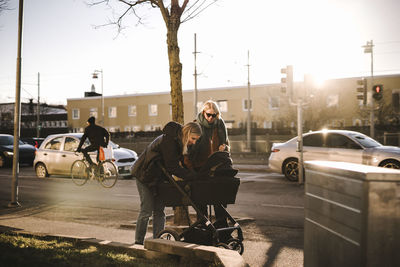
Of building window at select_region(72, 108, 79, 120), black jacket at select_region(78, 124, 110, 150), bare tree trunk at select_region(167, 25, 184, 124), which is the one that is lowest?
black jacket at select_region(78, 124, 110, 150)

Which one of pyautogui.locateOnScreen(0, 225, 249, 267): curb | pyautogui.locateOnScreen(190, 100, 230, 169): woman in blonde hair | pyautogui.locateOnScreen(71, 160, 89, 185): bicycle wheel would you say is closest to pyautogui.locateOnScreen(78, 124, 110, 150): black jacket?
pyautogui.locateOnScreen(71, 160, 89, 185): bicycle wheel

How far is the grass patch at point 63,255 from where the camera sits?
4.18 metres

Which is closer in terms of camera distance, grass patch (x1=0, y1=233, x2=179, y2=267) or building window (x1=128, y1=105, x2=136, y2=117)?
grass patch (x1=0, y1=233, x2=179, y2=267)

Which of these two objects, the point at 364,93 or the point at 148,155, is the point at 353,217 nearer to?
the point at 148,155

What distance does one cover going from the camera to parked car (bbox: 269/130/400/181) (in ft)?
39.1

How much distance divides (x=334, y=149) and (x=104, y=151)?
7.37 meters

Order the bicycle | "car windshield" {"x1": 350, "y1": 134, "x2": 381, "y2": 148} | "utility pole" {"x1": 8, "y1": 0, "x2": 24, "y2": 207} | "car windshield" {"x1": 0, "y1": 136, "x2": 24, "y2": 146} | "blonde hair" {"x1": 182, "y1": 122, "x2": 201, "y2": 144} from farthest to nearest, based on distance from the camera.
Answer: "car windshield" {"x1": 0, "y1": 136, "x2": 24, "y2": 146}, the bicycle, "car windshield" {"x1": 350, "y1": 134, "x2": 381, "y2": 148}, "utility pole" {"x1": 8, "y1": 0, "x2": 24, "y2": 207}, "blonde hair" {"x1": 182, "y1": 122, "x2": 201, "y2": 144}

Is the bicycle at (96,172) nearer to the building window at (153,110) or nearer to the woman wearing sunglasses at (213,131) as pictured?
the woman wearing sunglasses at (213,131)

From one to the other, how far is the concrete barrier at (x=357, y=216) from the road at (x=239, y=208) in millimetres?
2358

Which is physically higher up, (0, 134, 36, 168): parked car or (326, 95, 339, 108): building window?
(326, 95, 339, 108): building window

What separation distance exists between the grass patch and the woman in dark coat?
48 centimetres

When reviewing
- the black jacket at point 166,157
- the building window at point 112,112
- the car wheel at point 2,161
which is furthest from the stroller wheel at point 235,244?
the building window at point 112,112

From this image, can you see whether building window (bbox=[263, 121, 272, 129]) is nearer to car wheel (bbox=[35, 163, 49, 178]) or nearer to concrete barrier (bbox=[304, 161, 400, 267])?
car wheel (bbox=[35, 163, 49, 178])

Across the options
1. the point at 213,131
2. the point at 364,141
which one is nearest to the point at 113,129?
the point at 364,141
